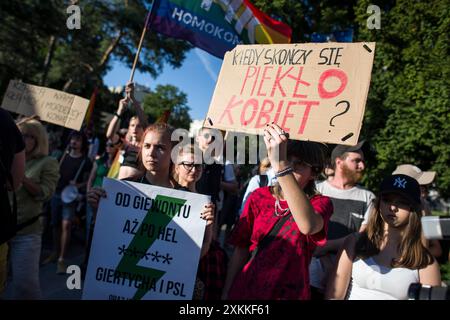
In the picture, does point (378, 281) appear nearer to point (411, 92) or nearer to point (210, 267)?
point (210, 267)

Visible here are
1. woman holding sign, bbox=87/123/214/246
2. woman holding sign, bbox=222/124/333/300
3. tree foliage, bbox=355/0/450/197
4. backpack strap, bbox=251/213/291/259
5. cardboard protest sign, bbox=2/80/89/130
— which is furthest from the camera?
tree foliage, bbox=355/0/450/197

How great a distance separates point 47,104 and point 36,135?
249 cm

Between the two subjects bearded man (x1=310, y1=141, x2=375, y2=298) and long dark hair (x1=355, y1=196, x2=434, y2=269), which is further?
bearded man (x1=310, y1=141, x2=375, y2=298)

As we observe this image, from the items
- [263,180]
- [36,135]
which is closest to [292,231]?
[263,180]

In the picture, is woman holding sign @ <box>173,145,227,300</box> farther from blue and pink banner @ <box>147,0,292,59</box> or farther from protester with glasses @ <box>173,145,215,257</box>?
blue and pink banner @ <box>147,0,292,59</box>

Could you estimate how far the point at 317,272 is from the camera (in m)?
2.56

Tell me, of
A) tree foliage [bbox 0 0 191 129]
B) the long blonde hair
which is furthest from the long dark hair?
tree foliage [bbox 0 0 191 129]

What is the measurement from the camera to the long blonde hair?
3482 millimetres

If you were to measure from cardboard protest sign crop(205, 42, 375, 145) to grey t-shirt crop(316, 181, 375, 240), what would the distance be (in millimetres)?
983

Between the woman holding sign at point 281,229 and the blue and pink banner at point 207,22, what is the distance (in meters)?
3.41

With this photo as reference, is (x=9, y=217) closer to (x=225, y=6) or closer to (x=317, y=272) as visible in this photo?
(x=317, y=272)

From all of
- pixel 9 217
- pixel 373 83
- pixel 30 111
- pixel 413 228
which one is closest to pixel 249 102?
pixel 413 228
